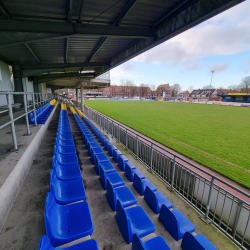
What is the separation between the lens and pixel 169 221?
2.60 metres

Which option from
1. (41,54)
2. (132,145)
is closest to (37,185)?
(132,145)

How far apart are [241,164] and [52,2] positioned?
10.1 m

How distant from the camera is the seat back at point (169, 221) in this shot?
246 centimetres

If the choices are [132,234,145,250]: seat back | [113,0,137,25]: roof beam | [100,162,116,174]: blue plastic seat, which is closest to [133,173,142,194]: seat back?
[100,162,116,174]: blue plastic seat

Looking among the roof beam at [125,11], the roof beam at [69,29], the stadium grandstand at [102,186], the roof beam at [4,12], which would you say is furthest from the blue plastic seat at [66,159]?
the roof beam at [125,11]

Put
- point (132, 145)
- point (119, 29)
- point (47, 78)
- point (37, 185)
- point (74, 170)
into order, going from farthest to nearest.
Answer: point (47, 78) → point (132, 145) → point (119, 29) → point (74, 170) → point (37, 185)

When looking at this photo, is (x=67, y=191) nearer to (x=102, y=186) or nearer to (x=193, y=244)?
(x=102, y=186)

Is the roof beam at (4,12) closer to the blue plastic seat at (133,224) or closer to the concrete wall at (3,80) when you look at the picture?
the blue plastic seat at (133,224)

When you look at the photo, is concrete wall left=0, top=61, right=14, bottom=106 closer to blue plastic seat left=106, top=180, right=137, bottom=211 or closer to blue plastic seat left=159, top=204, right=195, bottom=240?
blue plastic seat left=106, top=180, right=137, bottom=211

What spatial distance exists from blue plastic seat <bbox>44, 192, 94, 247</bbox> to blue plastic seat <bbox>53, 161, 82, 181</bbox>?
34.0 inches

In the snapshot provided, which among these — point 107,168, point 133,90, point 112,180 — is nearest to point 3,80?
point 107,168

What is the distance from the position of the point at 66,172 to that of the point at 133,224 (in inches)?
78.5

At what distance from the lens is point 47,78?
16.2 metres

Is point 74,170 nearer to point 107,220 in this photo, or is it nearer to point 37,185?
point 37,185
